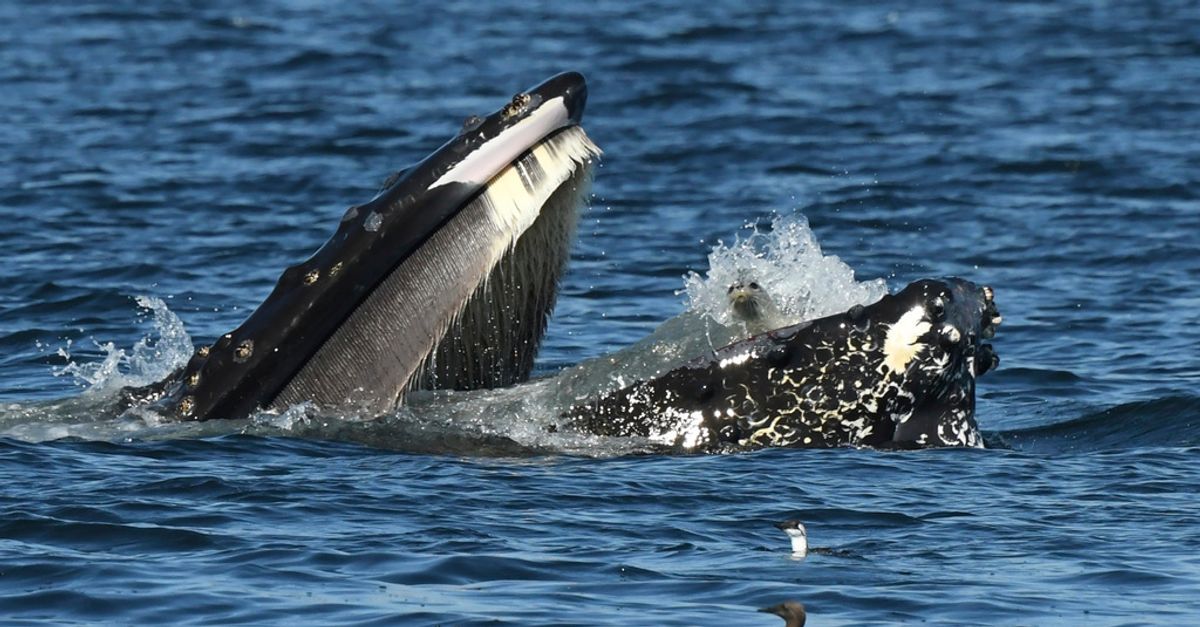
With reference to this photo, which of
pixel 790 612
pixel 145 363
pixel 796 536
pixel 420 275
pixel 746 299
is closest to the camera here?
pixel 790 612

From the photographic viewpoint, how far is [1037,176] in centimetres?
2089

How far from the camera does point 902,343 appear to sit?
9.34 m

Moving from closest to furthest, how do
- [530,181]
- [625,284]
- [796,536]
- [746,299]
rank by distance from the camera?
[796,536], [530,181], [746,299], [625,284]

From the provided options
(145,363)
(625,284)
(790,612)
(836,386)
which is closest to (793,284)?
(836,386)

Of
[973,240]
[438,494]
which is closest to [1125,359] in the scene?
[973,240]

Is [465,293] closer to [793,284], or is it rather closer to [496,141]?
[496,141]

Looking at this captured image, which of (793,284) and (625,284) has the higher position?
(793,284)

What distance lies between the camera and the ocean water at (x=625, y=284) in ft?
27.5

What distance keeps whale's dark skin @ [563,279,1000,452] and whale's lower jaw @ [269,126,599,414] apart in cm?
59

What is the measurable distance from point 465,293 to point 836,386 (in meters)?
1.58

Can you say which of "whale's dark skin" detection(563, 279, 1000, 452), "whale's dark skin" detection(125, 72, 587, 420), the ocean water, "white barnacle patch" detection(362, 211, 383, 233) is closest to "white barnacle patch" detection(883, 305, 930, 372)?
"whale's dark skin" detection(563, 279, 1000, 452)

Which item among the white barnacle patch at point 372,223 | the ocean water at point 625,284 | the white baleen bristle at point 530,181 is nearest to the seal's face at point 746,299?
the ocean water at point 625,284

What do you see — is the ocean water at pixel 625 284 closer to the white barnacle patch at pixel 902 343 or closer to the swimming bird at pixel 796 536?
the swimming bird at pixel 796 536

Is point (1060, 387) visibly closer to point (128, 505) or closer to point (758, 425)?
point (758, 425)
